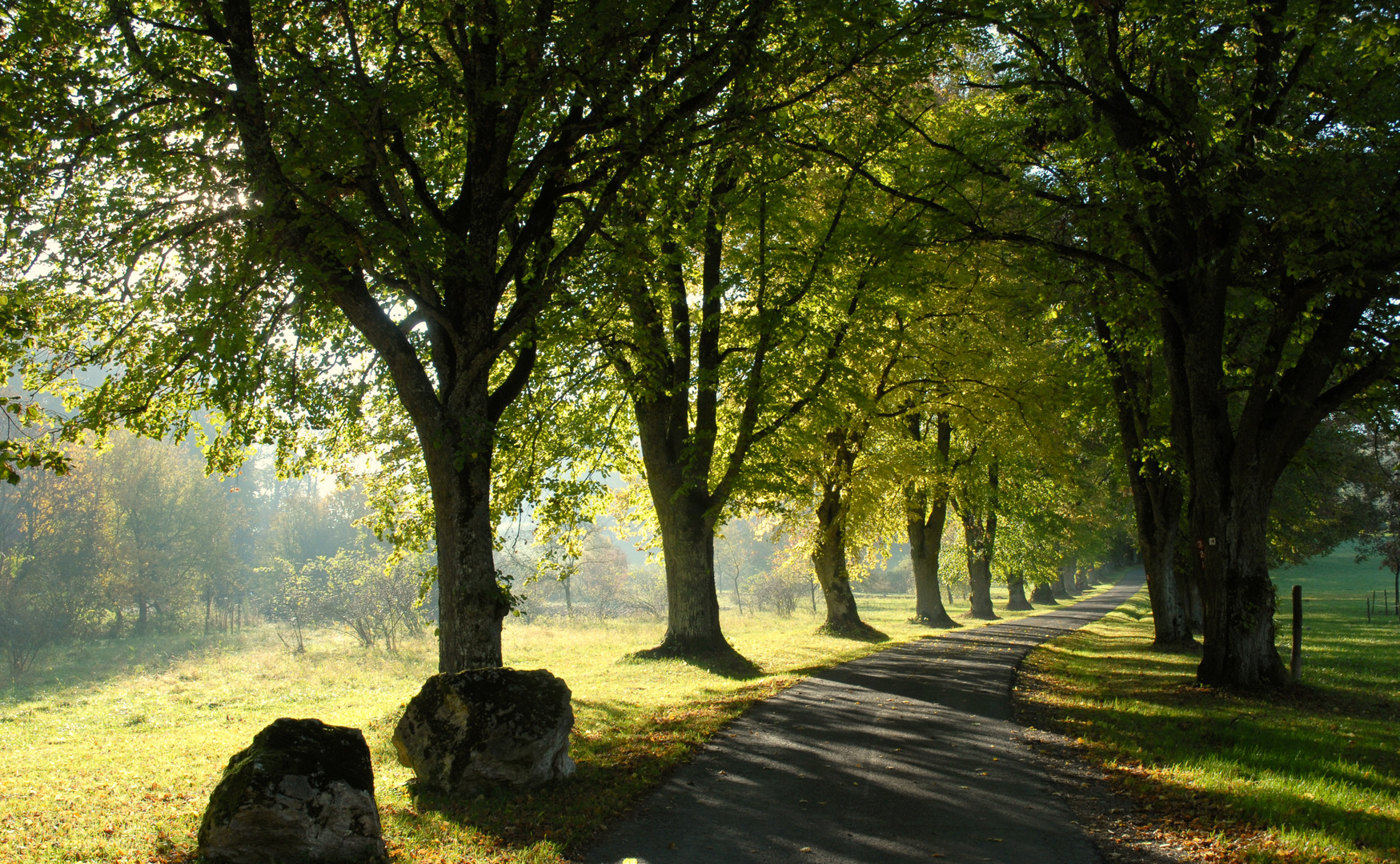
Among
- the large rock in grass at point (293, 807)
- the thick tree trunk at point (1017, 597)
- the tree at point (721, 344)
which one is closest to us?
the large rock in grass at point (293, 807)

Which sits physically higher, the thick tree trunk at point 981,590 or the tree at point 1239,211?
the tree at point 1239,211

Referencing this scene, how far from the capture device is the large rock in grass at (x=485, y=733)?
691cm

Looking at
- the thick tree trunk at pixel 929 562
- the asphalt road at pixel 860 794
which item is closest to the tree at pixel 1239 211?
the asphalt road at pixel 860 794

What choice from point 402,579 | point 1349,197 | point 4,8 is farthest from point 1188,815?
point 402,579

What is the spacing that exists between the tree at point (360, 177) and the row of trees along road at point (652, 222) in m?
0.05

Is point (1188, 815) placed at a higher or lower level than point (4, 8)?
lower

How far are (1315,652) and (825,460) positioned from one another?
12.5 meters

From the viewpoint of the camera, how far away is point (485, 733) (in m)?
6.96

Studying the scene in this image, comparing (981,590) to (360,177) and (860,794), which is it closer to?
(860,794)

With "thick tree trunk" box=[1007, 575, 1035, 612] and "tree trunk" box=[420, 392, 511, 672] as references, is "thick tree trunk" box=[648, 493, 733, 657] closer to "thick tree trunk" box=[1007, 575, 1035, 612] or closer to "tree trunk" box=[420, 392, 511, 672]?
"tree trunk" box=[420, 392, 511, 672]

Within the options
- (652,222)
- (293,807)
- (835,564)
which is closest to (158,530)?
(835,564)

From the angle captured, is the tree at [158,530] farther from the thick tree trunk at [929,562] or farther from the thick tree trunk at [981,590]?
the thick tree trunk at [981,590]

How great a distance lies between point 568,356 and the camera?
43.2 ft

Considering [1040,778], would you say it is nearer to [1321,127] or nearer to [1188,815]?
[1188,815]
